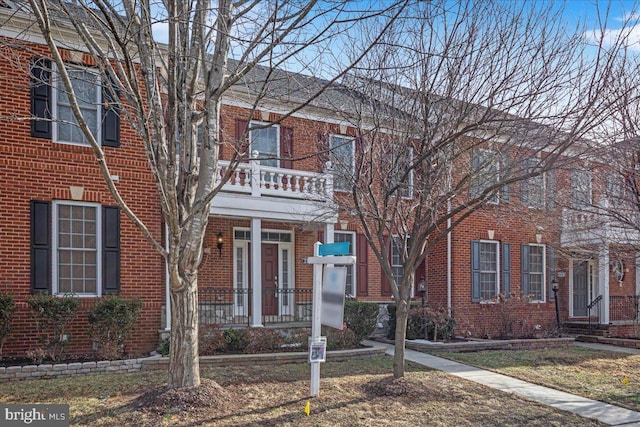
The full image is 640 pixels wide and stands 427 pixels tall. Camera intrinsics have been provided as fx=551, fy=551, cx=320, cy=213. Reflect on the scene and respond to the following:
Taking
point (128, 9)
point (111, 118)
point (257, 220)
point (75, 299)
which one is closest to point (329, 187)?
point (257, 220)

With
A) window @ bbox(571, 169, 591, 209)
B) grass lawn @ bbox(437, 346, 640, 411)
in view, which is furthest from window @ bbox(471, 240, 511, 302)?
window @ bbox(571, 169, 591, 209)

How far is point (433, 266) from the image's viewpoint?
1664 centimetres

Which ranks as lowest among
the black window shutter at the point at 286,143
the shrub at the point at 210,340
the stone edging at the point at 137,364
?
the stone edging at the point at 137,364

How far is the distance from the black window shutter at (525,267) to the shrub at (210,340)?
34.3 feet

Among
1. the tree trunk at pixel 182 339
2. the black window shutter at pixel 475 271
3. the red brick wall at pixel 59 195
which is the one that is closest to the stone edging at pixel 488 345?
the black window shutter at pixel 475 271

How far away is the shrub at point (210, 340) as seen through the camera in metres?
10.5

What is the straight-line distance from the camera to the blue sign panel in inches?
302

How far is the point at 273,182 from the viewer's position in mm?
13062

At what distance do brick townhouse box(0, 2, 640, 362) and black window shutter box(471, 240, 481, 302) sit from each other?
0.04 m

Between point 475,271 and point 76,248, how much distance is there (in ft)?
35.7

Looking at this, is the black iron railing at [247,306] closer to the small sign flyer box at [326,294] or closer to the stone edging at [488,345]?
the stone edging at [488,345]

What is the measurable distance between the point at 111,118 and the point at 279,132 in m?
4.46

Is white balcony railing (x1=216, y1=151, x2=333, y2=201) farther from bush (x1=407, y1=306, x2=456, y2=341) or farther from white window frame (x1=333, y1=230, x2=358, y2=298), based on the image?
bush (x1=407, y1=306, x2=456, y2=341)

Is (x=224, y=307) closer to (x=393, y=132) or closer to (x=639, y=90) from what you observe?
(x=393, y=132)
